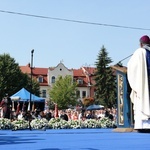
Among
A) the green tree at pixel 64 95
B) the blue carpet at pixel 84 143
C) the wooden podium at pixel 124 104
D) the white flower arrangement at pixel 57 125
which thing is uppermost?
the green tree at pixel 64 95

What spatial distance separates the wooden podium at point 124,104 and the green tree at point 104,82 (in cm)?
4851

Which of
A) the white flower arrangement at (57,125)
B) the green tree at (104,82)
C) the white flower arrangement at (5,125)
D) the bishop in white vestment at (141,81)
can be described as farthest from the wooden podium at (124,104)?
the green tree at (104,82)

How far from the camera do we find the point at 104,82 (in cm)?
6028

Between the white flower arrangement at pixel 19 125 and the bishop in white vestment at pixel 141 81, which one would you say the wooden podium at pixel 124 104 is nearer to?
the bishop in white vestment at pixel 141 81

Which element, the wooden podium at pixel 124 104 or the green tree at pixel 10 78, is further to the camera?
the green tree at pixel 10 78

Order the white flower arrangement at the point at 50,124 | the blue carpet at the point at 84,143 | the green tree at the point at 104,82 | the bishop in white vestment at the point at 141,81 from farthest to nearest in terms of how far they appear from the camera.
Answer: the green tree at the point at 104,82 → the white flower arrangement at the point at 50,124 → the bishop in white vestment at the point at 141,81 → the blue carpet at the point at 84,143

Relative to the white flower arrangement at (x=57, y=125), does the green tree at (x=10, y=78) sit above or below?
above

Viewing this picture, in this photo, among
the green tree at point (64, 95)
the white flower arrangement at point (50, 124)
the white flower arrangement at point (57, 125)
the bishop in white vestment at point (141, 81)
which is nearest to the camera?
the bishop in white vestment at point (141, 81)

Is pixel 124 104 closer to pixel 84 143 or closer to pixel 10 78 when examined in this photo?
pixel 84 143

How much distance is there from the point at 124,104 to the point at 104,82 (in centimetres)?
5162

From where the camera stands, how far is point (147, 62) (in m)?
5.50

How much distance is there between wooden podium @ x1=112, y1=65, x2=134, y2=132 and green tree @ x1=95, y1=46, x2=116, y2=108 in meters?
48.5

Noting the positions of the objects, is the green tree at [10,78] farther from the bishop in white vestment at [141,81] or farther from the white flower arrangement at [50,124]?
the bishop in white vestment at [141,81]

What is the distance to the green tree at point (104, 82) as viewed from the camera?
58.7 m
